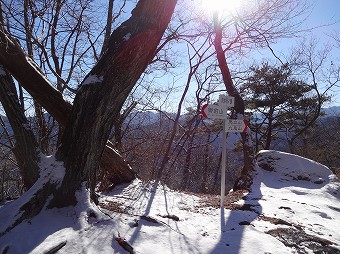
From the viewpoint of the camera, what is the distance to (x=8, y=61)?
12.8 ft

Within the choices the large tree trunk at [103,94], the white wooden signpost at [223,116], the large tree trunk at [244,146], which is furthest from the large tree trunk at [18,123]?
the large tree trunk at [244,146]

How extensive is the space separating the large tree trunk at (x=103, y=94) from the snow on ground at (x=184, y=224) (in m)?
0.32

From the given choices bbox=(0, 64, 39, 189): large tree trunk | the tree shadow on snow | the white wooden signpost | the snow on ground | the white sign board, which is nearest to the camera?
the snow on ground

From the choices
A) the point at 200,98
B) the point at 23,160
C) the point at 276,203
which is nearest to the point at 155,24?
the point at 23,160

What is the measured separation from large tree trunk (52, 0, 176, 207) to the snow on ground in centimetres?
32

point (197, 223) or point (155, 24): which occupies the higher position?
point (155, 24)

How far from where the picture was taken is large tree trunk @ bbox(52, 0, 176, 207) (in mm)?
3322

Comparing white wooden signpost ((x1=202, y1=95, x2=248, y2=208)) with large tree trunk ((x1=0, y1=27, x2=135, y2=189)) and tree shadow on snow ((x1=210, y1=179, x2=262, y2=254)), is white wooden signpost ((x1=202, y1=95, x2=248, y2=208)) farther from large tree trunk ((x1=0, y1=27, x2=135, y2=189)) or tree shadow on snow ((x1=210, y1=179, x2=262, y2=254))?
large tree trunk ((x1=0, y1=27, x2=135, y2=189))

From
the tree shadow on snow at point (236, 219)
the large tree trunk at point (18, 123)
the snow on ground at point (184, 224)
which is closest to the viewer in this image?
the snow on ground at point (184, 224)

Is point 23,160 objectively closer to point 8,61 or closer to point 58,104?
point 58,104

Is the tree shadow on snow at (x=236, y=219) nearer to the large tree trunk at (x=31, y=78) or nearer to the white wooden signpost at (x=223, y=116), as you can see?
the white wooden signpost at (x=223, y=116)

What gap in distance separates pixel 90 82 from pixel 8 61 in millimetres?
1425

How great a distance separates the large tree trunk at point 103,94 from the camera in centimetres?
332

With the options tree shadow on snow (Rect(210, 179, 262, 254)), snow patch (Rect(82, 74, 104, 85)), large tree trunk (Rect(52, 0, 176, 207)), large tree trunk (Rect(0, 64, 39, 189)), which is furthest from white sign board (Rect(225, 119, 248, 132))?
large tree trunk (Rect(0, 64, 39, 189))
